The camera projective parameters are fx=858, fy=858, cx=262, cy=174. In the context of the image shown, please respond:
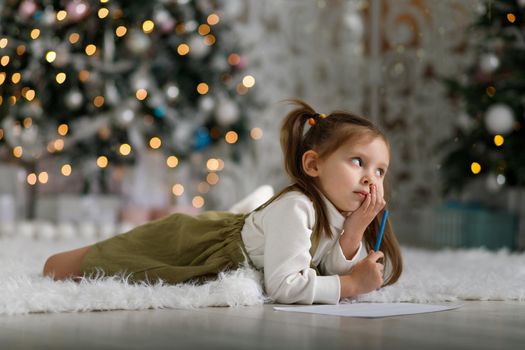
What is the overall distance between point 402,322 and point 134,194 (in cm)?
337

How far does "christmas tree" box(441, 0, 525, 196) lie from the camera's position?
3.72m

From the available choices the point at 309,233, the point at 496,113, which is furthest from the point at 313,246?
the point at 496,113

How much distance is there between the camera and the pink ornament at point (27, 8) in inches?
163

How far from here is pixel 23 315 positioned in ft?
5.16

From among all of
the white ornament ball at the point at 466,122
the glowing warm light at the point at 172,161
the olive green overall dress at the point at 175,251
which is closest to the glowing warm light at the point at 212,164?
the glowing warm light at the point at 172,161

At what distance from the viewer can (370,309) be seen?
173 cm

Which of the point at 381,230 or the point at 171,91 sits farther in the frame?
the point at 171,91

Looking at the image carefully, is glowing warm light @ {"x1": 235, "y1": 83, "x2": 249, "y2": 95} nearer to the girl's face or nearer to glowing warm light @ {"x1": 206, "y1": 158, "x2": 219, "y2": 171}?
glowing warm light @ {"x1": 206, "y1": 158, "x2": 219, "y2": 171}

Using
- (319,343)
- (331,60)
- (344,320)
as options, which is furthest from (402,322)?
(331,60)

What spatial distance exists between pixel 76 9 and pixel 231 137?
3.31ft

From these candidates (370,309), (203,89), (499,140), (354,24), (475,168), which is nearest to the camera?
(370,309)

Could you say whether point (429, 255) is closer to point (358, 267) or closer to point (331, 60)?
point (358, 267)

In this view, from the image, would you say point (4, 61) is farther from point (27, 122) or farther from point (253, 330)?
point (253, 330)

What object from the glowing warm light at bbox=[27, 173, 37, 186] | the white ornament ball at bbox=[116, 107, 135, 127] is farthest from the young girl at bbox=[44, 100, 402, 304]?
the glowing warm light at bbox=[27, 173, 37, 186]
